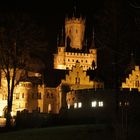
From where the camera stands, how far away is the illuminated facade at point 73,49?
142125 mm

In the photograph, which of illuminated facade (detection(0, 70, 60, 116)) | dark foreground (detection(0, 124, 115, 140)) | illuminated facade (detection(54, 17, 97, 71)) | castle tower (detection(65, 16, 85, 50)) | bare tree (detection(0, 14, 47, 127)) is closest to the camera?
dark foreground (detection(0, 124, 115, 140))

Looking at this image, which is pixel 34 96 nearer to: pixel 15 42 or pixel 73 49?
pixel 15 42

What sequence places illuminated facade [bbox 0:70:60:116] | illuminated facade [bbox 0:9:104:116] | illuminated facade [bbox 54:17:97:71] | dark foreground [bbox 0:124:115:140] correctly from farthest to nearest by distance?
illuminated facade [bbox 54:17:97:71]
illuminated facade [bbox 0:70:60:116]
illuminated facade [bbox 0:9:104:116]
dark foreground [bbox 0:124:115:140]

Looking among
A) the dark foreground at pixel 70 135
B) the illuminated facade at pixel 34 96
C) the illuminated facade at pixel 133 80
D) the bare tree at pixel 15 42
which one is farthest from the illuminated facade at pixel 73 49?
the dark foreground at pixel 70 135

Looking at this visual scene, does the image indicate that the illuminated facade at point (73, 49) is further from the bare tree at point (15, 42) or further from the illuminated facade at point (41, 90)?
the bare tree at point (15, 42)

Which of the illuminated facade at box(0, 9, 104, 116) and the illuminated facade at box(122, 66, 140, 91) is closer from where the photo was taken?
the illuminated facade at box(122, 66, 140, 91)

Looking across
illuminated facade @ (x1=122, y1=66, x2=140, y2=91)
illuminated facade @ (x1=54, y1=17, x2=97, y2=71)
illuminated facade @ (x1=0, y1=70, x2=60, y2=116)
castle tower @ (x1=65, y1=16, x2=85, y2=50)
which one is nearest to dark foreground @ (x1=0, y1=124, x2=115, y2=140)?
illuminated facade @ (x1=122, y1=66, x2=140, y2=91)

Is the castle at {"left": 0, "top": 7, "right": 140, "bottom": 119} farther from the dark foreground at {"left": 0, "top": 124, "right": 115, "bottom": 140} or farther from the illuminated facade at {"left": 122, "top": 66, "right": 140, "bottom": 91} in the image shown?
the dark foreground at {"left": 0, "top": 124, "right": 115, "bottom": 140}

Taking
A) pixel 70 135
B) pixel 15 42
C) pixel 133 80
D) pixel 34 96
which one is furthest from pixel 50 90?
pixel 70 135

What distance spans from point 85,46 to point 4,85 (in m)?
71.8

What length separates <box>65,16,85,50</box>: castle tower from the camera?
146 metres

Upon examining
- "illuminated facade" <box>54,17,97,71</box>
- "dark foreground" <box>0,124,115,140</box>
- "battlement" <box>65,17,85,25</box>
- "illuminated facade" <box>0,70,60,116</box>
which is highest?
"battlement" <box>65,17,85,25</box>

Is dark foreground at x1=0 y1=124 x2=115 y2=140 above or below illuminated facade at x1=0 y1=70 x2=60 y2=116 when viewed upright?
below

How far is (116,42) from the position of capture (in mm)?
41469
